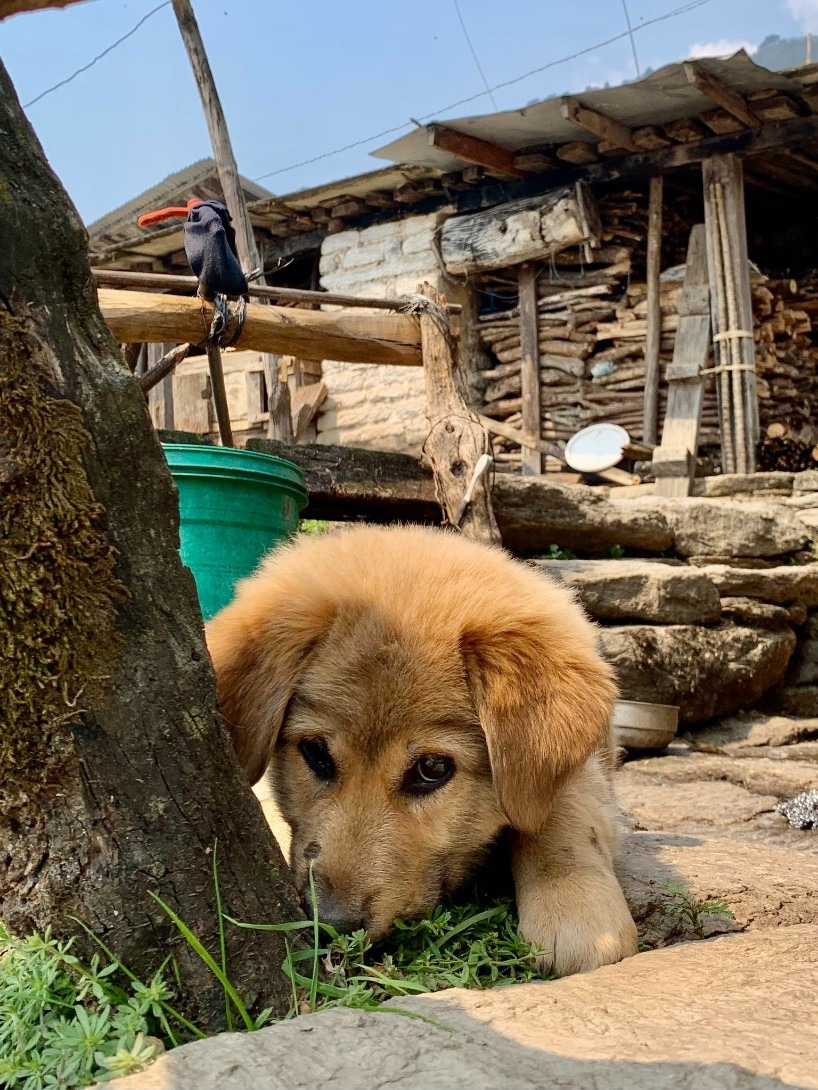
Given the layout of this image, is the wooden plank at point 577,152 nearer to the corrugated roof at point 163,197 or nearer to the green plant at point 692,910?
the corrugated roof at point 163,197

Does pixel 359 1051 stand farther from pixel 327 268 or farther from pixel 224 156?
pixel 327 268

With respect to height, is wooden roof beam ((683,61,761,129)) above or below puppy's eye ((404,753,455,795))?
above

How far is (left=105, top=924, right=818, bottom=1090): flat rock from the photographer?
5.58ft

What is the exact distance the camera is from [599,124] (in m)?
12.0

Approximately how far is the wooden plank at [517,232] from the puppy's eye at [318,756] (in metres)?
11.3

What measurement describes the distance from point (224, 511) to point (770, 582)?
15.9 feet

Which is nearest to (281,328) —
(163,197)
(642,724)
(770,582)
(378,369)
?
(642,724)

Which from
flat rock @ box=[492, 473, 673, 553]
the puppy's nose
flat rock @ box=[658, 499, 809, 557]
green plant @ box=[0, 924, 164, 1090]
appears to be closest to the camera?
green plant @ box=[0, 924, 164, 1090]

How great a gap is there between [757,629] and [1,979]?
6.74 m

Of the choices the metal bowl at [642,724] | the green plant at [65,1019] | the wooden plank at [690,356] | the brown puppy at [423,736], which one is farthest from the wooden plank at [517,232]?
the green plant at [65,1019]

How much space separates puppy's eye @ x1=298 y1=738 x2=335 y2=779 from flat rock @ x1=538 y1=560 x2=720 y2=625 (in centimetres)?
426

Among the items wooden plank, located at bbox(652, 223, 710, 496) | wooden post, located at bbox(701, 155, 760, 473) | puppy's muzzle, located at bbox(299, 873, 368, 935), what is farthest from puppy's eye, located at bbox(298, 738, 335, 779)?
wooden post, located at bbox(701, 155, 760, 473)

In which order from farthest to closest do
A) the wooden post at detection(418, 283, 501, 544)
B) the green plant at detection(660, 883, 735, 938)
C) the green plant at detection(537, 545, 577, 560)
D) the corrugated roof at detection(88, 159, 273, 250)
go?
the corrugated roof at detection(88, 159, 273, 250) → the green plant at detection(537, 545, 577, 560) → the wooden post at detection(418, 283, 501, 544) → the green plant at detection(660, 883, 735, 938)

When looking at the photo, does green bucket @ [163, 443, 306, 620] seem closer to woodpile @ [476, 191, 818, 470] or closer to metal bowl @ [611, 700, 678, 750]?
metal bowl @ [611, 700, 678, 750]
